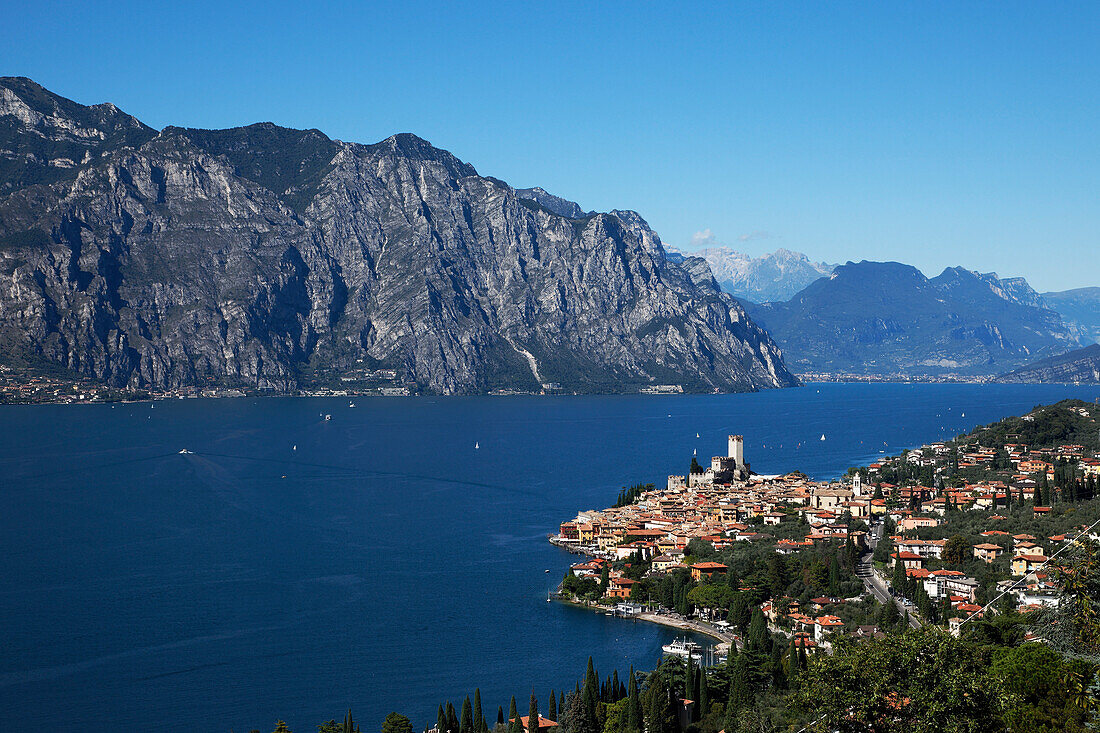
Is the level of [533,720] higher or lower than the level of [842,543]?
lower

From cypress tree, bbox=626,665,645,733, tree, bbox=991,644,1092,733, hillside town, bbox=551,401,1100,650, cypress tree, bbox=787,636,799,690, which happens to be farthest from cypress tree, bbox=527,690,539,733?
tree, bbox=991,644,1092,733

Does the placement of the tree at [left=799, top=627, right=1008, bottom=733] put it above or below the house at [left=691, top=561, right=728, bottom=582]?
above

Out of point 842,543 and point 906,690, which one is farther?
point 842,543

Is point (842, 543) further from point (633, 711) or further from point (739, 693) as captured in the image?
point (633, 711)

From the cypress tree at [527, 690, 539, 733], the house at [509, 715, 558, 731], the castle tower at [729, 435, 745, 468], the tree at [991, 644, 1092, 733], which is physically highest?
the castle tower at [729, 435, 745, 468]

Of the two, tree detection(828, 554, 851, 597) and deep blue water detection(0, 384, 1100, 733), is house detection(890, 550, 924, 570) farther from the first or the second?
deep blue water detection(0, 384, 1100, 733)

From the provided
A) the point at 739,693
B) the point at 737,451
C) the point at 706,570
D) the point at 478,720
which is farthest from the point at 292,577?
the point at 737,451

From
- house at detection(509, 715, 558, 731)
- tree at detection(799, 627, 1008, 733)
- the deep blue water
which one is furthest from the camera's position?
the deep blue water
